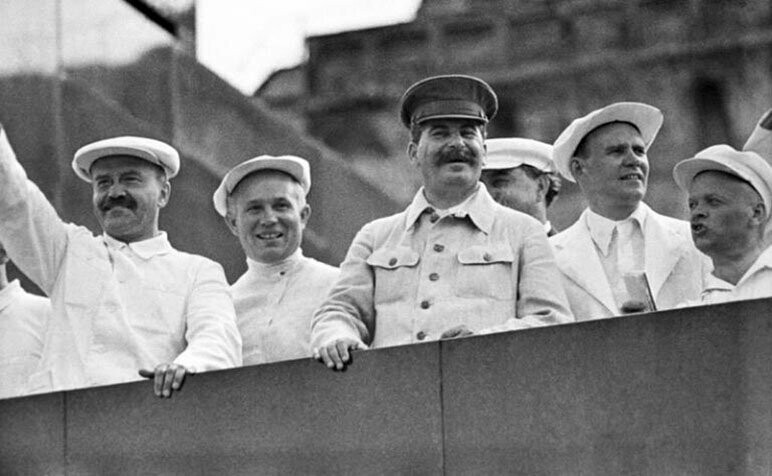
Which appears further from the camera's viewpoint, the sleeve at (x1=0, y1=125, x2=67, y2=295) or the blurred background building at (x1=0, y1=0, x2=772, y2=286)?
the blurred background building at (x1=0, y1=0, x2=772, y2=286)

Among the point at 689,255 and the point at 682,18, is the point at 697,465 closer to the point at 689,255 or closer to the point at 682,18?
the point at 689,255

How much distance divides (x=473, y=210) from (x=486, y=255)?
251 mm

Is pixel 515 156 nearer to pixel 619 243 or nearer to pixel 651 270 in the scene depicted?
pixel 619 243

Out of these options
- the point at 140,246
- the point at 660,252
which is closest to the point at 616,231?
the point at 660,252

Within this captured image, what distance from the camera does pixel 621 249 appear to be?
12.7 metres

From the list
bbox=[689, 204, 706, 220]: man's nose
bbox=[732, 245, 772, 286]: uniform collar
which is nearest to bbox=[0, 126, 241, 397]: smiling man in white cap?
bbox=[689, 204, 706, 220]: man's nose

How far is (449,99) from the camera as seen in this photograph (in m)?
12.4

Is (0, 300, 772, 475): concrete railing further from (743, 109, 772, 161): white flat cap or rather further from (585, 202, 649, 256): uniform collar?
(743, 109, 772, 161): white flat cap

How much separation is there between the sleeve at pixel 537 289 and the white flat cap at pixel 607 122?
2.16 feet

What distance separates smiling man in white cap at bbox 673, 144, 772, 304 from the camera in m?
12.0

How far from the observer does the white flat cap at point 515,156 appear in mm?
13758

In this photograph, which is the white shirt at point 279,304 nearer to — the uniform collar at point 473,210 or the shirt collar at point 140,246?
the shirt collar at point 140,246

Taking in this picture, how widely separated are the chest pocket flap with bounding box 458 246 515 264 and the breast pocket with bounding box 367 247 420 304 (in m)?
0.22

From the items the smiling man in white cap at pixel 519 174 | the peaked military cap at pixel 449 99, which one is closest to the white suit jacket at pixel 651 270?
the peaked military cap at pixel 449 99
